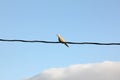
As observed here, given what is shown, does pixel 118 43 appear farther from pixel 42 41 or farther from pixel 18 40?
pixel 18 40

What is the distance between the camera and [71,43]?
9.80 metres

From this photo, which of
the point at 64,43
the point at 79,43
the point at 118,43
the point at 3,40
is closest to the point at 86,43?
the point at 79,43

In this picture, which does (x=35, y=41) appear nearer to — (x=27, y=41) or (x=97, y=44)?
(x=27, y=41)

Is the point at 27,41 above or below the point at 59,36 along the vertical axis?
below

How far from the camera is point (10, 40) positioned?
9.86 meters

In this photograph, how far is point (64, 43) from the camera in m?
9.97

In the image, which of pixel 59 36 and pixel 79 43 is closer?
pixel 79 43

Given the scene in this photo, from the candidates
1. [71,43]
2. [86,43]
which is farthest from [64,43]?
[86,43]

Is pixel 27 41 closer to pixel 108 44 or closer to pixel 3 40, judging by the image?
pixel 3 40

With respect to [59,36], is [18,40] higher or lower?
lower

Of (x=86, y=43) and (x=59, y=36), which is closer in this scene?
(x=86, y=43)

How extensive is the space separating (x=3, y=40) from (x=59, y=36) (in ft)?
10.3

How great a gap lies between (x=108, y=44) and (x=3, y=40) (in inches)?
217

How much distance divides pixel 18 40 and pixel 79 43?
314cm
